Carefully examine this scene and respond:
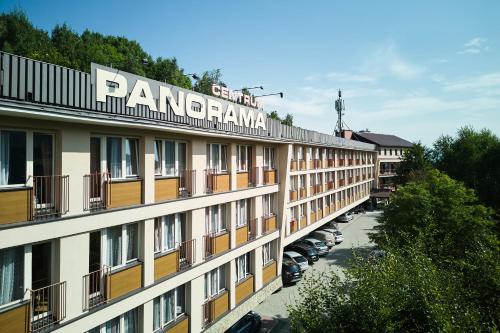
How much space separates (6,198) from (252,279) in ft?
47.2

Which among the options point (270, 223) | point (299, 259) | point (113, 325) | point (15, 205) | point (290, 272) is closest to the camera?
point (15, 205)

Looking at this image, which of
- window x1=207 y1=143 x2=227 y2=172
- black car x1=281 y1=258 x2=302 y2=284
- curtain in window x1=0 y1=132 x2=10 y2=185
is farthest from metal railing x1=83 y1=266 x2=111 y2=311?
black car x1=281 y1=258 x2=302 y2=284

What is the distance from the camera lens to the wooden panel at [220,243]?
54.6 ft

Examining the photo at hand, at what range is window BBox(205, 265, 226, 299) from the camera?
16.6 m

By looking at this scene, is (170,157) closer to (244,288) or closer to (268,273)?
(244,288)

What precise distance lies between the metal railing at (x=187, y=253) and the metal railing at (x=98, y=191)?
4.70 m

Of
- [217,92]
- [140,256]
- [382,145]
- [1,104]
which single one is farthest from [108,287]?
[382,145]

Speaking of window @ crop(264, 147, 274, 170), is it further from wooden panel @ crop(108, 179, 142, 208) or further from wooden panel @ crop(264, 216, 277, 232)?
wooden panel @ crop(108, 179, 142, 208)

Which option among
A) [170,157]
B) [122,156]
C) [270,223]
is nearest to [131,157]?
[122,156]

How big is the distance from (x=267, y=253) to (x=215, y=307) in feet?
23.7

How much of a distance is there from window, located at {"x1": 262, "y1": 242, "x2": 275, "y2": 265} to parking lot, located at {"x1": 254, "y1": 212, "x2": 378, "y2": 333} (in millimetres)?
2700

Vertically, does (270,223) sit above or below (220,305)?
above

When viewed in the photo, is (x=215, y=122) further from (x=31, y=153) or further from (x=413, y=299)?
(x=413, y=299)

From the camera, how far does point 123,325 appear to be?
12.0 m
